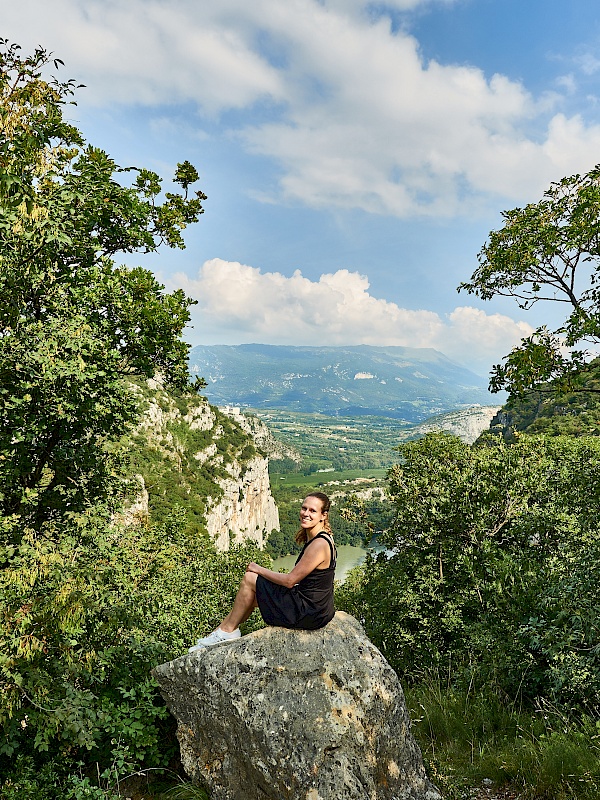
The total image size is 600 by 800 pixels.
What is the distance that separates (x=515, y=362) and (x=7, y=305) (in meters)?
8.07

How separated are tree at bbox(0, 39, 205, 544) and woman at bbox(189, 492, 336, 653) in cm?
318

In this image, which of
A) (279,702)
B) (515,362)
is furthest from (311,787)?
(515,362)

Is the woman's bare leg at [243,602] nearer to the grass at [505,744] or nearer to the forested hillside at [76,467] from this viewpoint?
the forested hillside at [76,467]

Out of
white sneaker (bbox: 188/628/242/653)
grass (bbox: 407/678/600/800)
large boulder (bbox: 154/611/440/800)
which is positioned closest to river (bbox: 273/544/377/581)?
grass (bbox: 407/678/600/800)

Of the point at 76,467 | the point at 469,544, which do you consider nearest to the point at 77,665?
the point at 76,467

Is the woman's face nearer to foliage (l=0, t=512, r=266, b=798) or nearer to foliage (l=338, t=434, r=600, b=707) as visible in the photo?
foliage (l=0, t=512, r=266, b=798)

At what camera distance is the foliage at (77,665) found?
4.63 m

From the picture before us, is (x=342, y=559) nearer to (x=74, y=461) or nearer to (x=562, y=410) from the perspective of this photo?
(x=562, y=410)

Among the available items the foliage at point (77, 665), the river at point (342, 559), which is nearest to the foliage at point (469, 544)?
the foliage at point (77, 665)

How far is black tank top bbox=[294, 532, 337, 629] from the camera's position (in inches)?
209

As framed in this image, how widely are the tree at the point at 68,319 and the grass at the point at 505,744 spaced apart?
6.18 metres

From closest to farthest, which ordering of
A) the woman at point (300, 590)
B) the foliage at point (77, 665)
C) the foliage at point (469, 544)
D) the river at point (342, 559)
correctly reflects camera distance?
the foliage at point (77, 665) → the woman at point (300, 590) → the foliage at point (469, 544) → the river at point (342, 559)

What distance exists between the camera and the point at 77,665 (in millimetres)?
5262

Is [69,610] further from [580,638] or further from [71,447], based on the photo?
[580,638]
